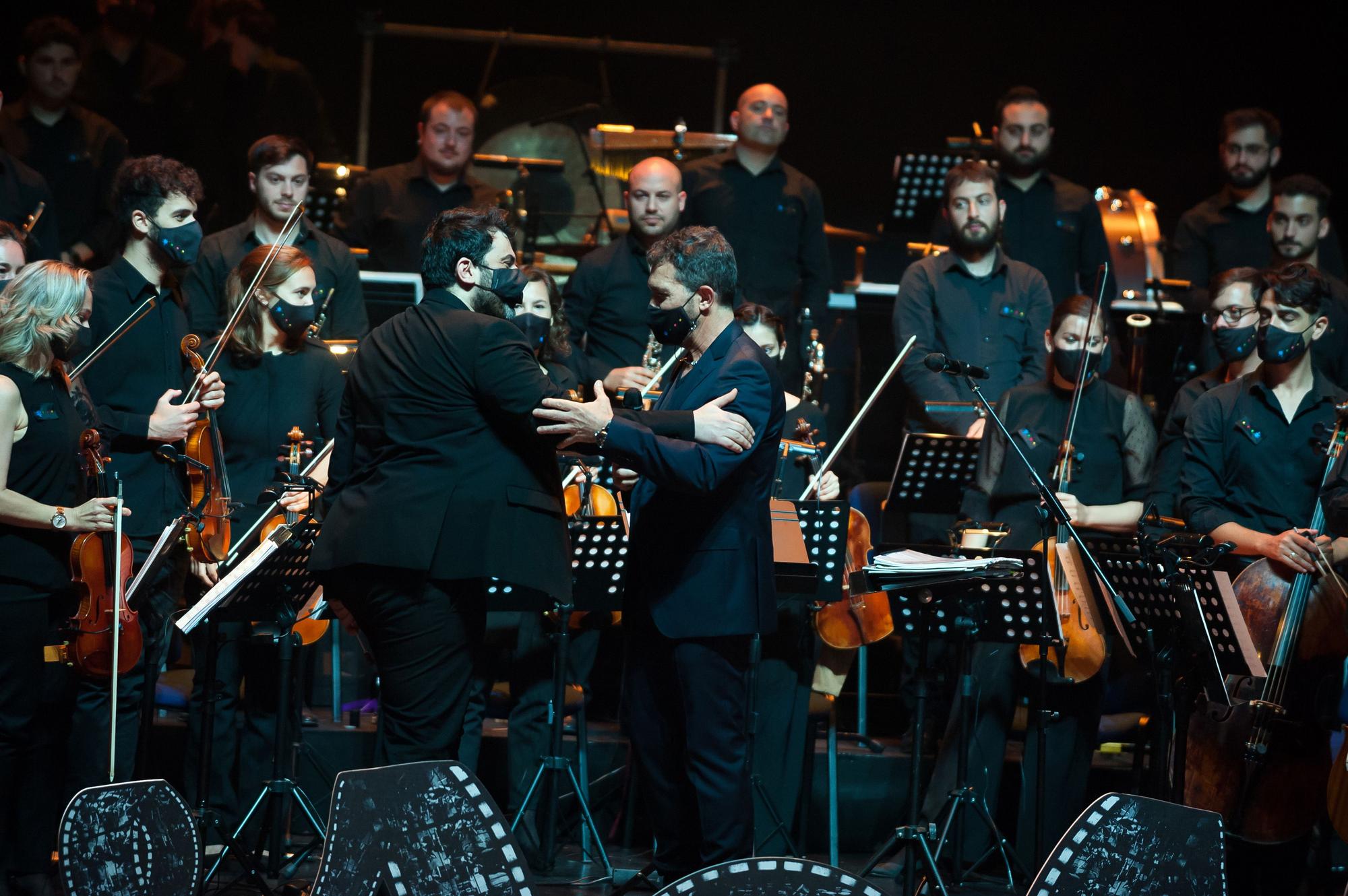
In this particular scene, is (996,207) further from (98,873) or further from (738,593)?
(98,873)

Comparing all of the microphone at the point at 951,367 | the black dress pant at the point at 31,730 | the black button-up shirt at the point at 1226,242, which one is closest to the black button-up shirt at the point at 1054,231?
the black button-up shirt at the point at 1226,242

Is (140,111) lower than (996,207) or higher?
higher

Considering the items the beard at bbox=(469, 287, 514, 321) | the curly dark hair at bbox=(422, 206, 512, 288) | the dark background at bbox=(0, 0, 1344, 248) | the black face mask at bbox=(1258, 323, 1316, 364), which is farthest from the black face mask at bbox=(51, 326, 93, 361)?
the dark background at bbox=(0, 0, 1344, 248)

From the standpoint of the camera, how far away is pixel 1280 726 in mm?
3928

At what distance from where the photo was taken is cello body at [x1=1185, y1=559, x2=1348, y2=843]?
3.90 metres

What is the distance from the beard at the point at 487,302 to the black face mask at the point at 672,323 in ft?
1.25

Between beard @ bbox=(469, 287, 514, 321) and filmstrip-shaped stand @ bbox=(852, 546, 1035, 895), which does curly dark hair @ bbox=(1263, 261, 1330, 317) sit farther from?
beard @ bbox=(469, 287, 514, 321)

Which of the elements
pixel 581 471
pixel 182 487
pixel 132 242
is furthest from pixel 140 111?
pixel 581 471

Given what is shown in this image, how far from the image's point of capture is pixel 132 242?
454cm

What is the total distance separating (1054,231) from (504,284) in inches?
152

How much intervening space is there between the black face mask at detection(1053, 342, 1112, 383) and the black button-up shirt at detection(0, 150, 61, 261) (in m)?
3.88

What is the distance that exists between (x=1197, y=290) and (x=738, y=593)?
392 centimetres

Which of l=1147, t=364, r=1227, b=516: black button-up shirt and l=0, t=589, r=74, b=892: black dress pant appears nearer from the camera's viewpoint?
l=0, t=589, r=74, b=892: black dress pant

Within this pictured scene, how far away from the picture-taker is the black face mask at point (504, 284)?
338 cm
